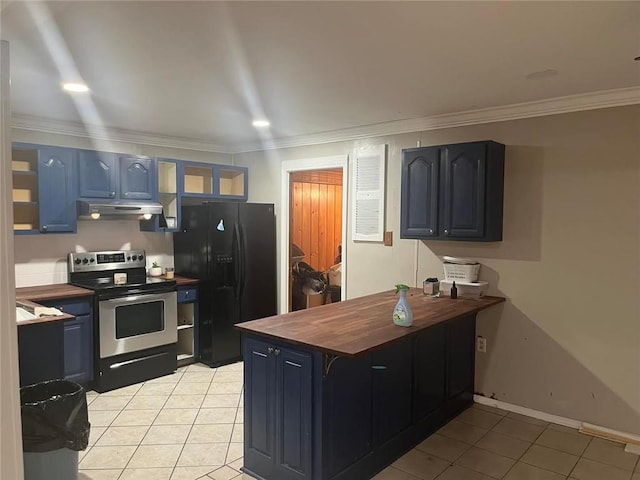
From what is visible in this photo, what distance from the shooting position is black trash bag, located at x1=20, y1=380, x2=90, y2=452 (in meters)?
2.37

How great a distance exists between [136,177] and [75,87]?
1.56 metres

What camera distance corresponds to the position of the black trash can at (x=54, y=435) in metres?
2.36

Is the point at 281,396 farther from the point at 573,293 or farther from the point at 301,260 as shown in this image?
the point at 301,260

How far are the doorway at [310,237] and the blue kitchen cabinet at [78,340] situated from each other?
2052 mm

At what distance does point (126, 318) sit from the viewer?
4312mm

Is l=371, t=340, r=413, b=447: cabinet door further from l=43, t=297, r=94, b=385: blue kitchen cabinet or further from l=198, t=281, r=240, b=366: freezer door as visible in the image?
l=43, t=297, r=94, b=385: blue kitchen cabinet

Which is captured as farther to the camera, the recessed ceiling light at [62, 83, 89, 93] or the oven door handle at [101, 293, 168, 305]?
the oven door handle at [101, 293, 168, 305]

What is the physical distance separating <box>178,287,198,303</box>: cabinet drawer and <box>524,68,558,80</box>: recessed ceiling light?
3638 mm

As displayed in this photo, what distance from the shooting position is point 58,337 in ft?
10.2

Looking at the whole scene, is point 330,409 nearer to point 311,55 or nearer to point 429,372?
point 429,372

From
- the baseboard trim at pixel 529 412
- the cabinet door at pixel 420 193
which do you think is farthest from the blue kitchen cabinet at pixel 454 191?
the baseboard trim at pixel 529 412

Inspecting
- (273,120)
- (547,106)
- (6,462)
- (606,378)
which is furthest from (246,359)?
(547,106)

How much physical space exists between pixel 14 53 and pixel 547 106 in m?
3.46

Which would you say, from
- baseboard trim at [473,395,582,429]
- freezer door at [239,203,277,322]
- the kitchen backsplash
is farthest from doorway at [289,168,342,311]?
baseboard trim at [473,395,582,429]
